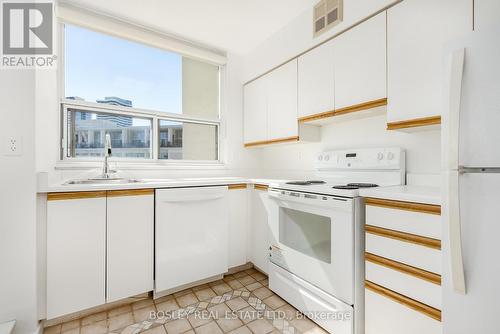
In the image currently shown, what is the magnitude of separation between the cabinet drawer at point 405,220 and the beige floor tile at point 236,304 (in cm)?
111

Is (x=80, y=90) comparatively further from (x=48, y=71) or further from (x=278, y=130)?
(x=278, y=130)

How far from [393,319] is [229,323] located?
3.22 ft

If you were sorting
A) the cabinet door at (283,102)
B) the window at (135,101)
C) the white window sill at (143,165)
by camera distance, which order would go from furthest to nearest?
the cabinet door at (283,102) < the window at (135,101) < the white window sill at (143,165)

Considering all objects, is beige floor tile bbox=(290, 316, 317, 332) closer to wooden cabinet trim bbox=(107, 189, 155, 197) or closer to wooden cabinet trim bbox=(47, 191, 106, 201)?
wooden cabinet trim bbox=(107, 189, 155, 197)

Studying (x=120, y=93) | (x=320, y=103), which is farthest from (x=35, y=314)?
(x=320, y=103)

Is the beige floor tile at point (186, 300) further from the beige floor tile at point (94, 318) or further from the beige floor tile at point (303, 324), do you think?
the beige floor tile at point (303, 324)

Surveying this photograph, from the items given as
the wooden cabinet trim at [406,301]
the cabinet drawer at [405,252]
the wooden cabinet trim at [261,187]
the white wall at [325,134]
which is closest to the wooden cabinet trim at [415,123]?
the white wall at [325,134]

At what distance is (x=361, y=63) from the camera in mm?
1619

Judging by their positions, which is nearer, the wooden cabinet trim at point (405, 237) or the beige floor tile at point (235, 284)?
the wooden cabinet trim at point (405, 237)

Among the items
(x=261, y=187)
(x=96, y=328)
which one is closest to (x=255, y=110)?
(x=261, y=187)

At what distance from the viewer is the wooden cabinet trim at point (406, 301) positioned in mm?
1063

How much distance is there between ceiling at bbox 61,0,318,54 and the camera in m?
1.98

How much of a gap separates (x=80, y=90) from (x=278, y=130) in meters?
1.82

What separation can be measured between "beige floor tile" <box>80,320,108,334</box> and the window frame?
121cm
